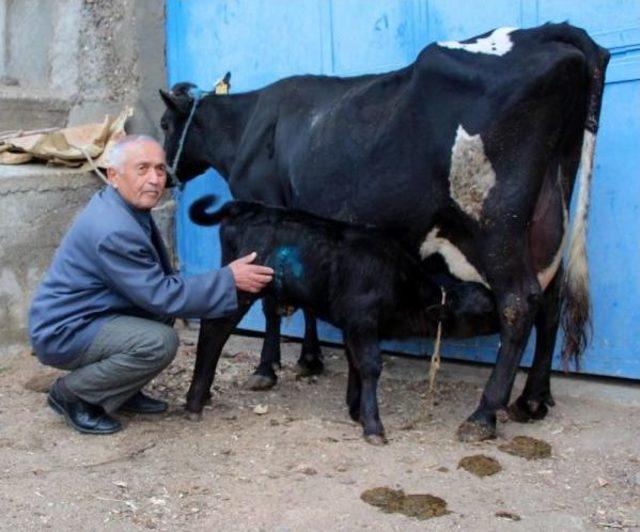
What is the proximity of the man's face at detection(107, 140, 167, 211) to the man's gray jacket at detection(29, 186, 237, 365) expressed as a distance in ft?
0.19

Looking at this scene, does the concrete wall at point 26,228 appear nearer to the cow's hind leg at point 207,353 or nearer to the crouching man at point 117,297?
the crouching man at point 117,297

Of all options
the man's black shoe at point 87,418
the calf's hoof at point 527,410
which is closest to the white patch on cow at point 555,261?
the calf's hoof at point 527,410

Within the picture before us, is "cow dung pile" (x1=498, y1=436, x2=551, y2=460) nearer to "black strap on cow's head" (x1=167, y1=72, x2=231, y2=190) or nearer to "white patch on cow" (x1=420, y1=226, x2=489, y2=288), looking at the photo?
"white patch on cow" (x1=420, y1=226, x2=489, y2=288)

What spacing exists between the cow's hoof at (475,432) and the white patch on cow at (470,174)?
98cm

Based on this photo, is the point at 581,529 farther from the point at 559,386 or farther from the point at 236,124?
the point at 236,124

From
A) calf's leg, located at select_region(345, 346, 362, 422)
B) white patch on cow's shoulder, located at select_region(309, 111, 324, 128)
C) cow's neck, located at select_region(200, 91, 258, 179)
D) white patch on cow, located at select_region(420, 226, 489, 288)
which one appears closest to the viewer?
white patch on cow, located at select_region(420, 226, 489, 288)

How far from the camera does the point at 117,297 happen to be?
441 centimetres

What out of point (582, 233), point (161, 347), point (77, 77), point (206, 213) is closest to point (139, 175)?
point (206, 213)

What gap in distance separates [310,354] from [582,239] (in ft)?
6.33

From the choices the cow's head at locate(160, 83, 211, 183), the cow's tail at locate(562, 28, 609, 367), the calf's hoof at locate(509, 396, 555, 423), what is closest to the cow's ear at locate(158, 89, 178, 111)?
the cow's head at locate(160, 83, 211, 183)

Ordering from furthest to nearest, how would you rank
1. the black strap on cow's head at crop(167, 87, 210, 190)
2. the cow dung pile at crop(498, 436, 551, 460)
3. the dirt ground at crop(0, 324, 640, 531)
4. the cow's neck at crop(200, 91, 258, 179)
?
the black strap on cow's head at crop(167, 87, 210, 190)
the cow's neck at crop(200, 91, 258, 179)
the cow dung pile at crop(498, 436, 551, 460)
the dirt ground at crop(0, 324, 640, 531)

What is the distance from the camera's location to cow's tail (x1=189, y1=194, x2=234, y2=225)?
470 cm

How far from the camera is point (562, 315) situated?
4688mm

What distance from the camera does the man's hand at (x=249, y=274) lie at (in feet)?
14.2
